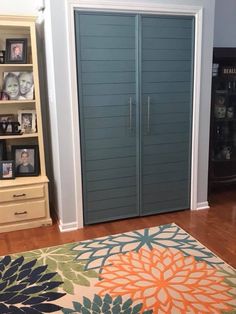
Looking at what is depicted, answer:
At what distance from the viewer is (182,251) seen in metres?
2.60

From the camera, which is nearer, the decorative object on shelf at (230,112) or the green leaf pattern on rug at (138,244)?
the green leaf pattern on rug at (138,244)

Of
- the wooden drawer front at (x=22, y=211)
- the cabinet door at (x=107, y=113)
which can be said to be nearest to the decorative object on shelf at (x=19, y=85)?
the cabinet door at (x=107, y=113)

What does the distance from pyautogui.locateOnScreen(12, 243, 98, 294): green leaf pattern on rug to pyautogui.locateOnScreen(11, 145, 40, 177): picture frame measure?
0.84 meters

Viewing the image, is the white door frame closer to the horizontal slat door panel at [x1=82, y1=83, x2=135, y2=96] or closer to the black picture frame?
the horizontal slat door panel at [x1=82, y1=83, x2=135, y2=96]

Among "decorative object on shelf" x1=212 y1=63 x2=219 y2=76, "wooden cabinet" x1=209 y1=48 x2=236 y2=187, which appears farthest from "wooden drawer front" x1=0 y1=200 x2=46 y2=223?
"decorative object on shelf" x1=212 y1=63 x2=219 y2=76

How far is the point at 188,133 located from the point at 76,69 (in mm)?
1285

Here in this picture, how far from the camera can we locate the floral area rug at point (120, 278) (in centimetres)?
198

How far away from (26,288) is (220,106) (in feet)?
9.34

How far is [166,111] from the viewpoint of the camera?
312cm

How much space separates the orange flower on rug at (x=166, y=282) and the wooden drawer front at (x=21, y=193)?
994 millimetres

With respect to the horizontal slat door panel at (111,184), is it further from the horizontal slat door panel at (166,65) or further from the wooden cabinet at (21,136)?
the horizontal slat door panel at (166,65)

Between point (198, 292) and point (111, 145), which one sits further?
point (111, 145)

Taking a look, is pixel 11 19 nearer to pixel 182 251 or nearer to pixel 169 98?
pixel 169 98

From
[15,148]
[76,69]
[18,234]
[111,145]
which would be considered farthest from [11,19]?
[18,234]
